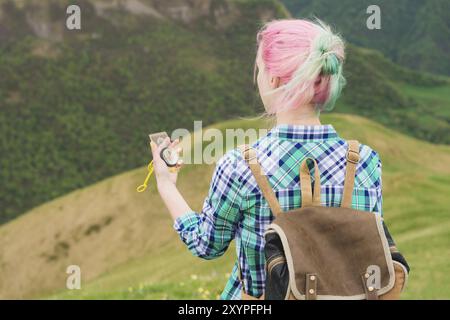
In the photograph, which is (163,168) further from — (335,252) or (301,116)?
(335,252)

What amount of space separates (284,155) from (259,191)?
0.14 m

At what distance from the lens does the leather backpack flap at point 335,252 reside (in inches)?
92.2

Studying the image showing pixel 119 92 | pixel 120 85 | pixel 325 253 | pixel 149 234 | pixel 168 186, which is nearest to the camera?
pixel 325 253

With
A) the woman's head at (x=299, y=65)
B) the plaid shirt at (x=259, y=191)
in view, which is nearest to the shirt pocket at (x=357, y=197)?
the plaid shirt at (x=259, y=191)

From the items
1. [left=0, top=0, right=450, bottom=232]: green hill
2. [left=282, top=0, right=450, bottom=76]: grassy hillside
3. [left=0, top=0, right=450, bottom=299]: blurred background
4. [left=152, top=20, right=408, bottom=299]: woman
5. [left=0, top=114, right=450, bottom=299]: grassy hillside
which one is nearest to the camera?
[left=152, top=20, right=408, bottom=299]: woman

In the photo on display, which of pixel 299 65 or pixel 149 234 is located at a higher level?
pixel 299 65

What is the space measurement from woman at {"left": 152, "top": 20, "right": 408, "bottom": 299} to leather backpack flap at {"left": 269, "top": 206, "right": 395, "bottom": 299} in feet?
0.29

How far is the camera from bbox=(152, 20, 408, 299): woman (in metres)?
2.45

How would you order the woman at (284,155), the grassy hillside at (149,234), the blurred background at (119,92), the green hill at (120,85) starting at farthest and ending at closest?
the green hill at (120,85) → the blurred background at (119,92) → the grassy hillside at (149,234) → the woman at (284,155)

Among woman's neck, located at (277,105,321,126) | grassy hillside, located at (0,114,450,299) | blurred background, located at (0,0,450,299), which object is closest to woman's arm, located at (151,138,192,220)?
woman's neck, located at (277,105,321,126)

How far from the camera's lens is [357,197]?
2527 mm

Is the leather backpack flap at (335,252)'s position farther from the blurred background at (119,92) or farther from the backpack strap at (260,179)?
the blurred background at (119,92)

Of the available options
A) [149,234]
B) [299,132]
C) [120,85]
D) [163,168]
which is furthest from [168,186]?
[120,85]

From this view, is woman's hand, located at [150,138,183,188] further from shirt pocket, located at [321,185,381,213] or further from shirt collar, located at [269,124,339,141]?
shirt pocket, located at [321,185,381,213]
